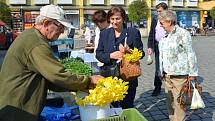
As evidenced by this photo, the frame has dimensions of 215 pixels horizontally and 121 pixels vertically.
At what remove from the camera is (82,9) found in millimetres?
41406

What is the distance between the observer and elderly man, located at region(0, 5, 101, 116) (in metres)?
2.48

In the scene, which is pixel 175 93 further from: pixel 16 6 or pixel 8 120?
pixel 16 6

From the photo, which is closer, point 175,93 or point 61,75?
point 61,75

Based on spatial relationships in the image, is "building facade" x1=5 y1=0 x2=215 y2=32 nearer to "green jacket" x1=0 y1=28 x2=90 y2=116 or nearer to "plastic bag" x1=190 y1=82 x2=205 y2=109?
"plastic bag" x1=190 y1=82 x2=205 y2=109

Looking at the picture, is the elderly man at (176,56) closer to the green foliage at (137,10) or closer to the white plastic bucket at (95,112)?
the white plastic bucket at (95,112)

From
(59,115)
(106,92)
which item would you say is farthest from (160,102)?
(106,92)

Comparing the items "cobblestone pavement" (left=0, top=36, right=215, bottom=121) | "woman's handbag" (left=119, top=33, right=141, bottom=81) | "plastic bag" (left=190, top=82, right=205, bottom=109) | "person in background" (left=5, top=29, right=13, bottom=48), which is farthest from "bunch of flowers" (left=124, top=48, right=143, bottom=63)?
"person in background" (left=5, top=29, right=13, bottom=48)

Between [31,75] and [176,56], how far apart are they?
238 cm

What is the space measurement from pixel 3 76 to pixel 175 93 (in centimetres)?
259

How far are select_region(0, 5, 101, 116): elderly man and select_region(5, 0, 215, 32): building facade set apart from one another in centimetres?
3012

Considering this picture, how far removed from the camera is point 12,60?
2598mm

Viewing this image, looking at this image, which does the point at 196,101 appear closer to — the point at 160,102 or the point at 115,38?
the point at 115,38

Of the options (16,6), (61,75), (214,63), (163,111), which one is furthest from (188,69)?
(16,6)

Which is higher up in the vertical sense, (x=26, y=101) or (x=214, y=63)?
(x=26, y=101)
